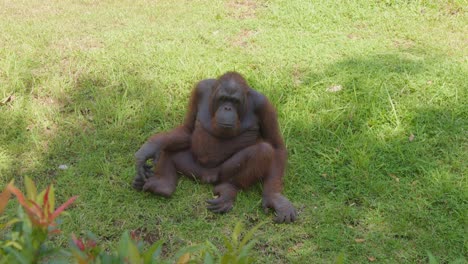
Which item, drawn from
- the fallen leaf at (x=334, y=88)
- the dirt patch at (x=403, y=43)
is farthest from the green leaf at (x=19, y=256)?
the dirt patch at (x=403, y=43)

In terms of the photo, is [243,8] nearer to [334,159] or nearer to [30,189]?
[334,159]

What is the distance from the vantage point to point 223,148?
11.9ft

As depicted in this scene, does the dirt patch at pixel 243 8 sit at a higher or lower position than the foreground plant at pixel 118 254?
lower

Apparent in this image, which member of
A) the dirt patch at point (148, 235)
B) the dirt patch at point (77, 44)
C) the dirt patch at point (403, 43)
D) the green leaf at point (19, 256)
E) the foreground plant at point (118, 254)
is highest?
the green leaf at point (19, 256)

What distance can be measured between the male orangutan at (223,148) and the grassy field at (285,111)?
10 cm

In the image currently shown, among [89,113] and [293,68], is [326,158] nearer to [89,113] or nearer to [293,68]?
[293,68]

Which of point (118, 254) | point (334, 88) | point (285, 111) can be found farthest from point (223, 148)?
point (118, 254)

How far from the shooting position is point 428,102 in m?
4.33

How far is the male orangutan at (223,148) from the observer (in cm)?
343

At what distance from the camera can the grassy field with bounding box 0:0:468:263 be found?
3.30 metres

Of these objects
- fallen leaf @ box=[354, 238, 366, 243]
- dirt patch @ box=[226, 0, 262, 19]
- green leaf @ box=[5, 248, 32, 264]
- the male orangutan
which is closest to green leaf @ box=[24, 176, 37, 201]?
green leaf @ box=[5, 248, 32, 264]

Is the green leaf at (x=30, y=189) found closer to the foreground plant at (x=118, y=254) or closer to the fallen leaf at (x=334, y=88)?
the foreground plant at (x=118, y=254)

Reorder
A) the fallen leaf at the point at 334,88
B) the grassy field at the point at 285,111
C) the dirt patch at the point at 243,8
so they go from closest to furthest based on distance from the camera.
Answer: the grassy field at the point at 285,111 → the fallen leaf at the point at 334,88 → the dirt patch at the point at 243,8

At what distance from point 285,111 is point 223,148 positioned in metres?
0.91
